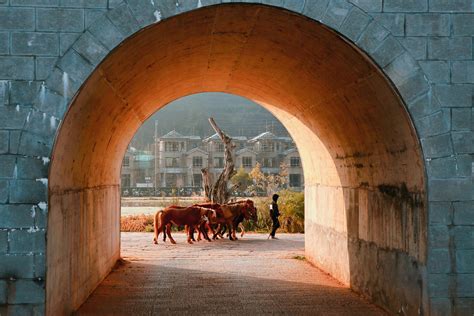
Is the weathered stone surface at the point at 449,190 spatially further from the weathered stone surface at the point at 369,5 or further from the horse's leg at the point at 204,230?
the horse's leg at the point at 204,230

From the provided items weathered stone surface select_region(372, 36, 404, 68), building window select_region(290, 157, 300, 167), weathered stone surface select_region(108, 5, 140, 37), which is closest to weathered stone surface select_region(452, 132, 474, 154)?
weathered stone surface select_region(372, 36, 404, 68)

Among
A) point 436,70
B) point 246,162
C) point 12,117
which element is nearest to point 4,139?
point 12,117

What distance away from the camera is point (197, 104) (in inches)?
4309

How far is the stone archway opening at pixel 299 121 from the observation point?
7402 mm

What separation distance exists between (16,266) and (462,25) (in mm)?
5702

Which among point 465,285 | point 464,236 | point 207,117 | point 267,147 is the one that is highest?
point 207,117

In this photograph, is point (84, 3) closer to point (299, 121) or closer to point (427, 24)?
point (427, 24)

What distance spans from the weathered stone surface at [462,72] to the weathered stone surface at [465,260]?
1.96 meters

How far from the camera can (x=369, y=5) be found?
7.16 m

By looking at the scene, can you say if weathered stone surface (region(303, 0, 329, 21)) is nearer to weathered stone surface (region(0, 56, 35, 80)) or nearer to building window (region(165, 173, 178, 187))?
weathered stone surface (region(0, 56, 35, 80))

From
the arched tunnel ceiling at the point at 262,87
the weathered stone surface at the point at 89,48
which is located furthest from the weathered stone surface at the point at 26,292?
the weathered stone surface at the point at 89,48

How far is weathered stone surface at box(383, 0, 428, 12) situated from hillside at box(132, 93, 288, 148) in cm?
8196

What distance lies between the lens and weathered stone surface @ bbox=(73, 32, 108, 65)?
6848 millimetres

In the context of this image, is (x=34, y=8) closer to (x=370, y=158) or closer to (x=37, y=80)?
(x=37, y=80)
